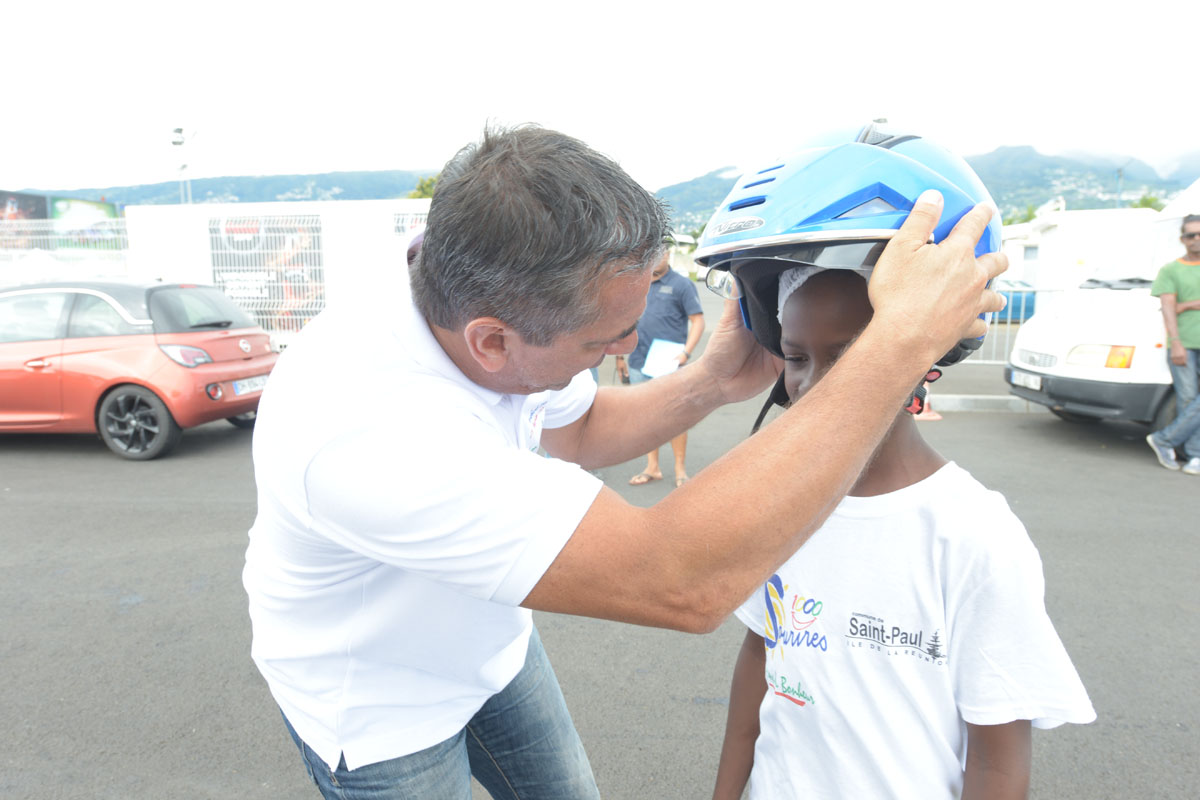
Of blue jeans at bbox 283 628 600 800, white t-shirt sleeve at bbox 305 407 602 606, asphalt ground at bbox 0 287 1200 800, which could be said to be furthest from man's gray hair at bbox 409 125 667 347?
asphalt ground at bbox 0 287 1200 800

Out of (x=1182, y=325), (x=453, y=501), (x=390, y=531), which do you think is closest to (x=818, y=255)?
(x=453, y=501)

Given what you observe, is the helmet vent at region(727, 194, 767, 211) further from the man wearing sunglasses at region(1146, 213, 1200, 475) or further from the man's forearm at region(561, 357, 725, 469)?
the man wearing sunglasses at region(1146, 213, 1200, 475)

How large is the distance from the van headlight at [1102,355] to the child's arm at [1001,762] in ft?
23.5

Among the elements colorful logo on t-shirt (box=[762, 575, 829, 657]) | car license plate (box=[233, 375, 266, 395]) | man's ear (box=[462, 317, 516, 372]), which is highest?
man's ear (box=[462, 317, 516, 372])

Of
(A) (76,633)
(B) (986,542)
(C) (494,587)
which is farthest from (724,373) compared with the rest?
(A) (76,633)

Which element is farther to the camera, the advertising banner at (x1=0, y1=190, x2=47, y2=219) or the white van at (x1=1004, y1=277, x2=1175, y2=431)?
the advertising banner at (x1=0, y1=190, x2=47, y2=219)

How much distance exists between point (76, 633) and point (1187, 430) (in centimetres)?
801

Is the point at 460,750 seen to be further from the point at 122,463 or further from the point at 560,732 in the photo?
the point at 122,463

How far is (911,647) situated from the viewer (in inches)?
53.5

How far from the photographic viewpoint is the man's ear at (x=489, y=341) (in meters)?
1.40

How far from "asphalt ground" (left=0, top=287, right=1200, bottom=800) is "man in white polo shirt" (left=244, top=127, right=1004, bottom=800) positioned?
1423 millimetres

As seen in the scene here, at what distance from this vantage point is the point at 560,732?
1917mm

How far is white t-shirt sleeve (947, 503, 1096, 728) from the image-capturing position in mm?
1255


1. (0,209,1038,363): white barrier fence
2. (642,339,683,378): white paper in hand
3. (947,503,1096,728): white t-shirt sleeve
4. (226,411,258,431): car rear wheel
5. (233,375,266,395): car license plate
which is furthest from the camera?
(0,209,1038,363): white barrier fence
